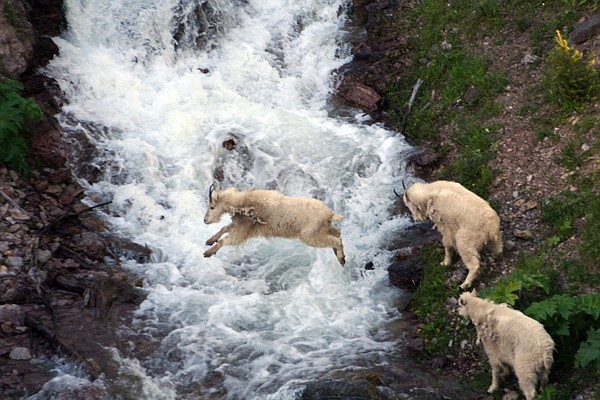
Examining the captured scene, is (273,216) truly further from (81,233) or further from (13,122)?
(13,122)

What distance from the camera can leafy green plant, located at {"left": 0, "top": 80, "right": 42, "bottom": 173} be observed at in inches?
480

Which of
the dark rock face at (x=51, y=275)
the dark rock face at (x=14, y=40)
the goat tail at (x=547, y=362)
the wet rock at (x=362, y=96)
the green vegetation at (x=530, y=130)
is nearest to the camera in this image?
the goat tail at (x=547, y=362)

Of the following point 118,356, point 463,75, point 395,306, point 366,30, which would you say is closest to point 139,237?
point 118,356

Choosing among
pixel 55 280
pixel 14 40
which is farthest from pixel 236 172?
pixel 14 40

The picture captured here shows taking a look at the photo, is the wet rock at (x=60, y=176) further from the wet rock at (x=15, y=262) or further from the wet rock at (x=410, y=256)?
the wet rock at (x=410, y=256)

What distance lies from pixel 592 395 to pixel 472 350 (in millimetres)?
1933

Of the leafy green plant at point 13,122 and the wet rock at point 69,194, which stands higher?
the leafy green plant at point 13,122

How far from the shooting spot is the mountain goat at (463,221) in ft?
33.6

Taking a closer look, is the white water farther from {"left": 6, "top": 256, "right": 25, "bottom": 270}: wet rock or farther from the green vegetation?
{"left": 6, "top": 256, "right": 25, "bottom": 270}: wet rock

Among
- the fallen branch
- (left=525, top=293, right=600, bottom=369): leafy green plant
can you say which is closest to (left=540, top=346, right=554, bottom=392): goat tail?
(left=525, top=293, right=600, bottom=369): leafy green plant

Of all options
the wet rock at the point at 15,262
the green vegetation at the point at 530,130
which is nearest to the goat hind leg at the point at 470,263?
the green vegetation at the point at 530,130

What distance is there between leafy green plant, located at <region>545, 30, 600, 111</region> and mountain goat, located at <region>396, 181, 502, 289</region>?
321 centimetres

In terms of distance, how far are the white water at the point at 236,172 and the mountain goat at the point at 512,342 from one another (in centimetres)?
172

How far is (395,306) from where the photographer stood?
444 inches
